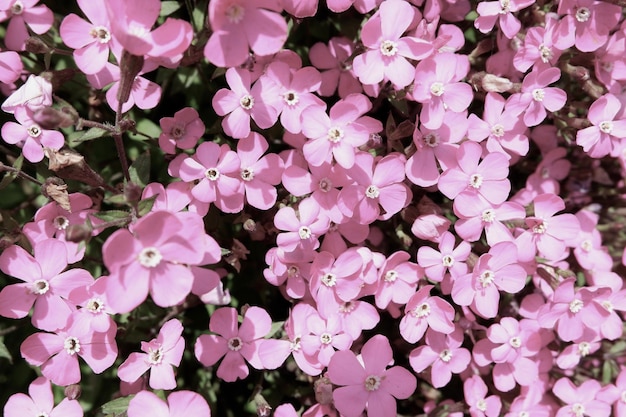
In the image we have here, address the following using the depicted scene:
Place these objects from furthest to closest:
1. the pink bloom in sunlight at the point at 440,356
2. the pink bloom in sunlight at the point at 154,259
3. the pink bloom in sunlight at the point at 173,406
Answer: the pink bloom in sunlight at the point at 440,356 < the pink bloom in sunlight at the point at 173,406 < the pink bloom in sunlight at the point at 154,259

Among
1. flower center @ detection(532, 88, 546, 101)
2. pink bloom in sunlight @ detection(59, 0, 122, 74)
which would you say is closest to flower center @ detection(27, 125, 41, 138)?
pink bloom in sunlight @ detection(59, 0, 122, 74)

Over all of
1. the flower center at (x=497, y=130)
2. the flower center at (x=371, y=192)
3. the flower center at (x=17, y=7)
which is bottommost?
the flower center at (x=371, y=192)

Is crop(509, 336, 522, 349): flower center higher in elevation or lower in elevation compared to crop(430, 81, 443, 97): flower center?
lower

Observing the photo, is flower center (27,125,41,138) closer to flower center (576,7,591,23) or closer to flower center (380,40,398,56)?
flower center (380,40,398,56)

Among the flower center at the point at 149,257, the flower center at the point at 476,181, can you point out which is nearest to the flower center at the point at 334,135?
the flower center at the point at 476,181

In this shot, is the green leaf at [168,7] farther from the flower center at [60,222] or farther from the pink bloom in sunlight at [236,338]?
the pink bloom in sunlight at [236,338]

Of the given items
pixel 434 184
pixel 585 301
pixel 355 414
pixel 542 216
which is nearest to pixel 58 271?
pixel 355 414
